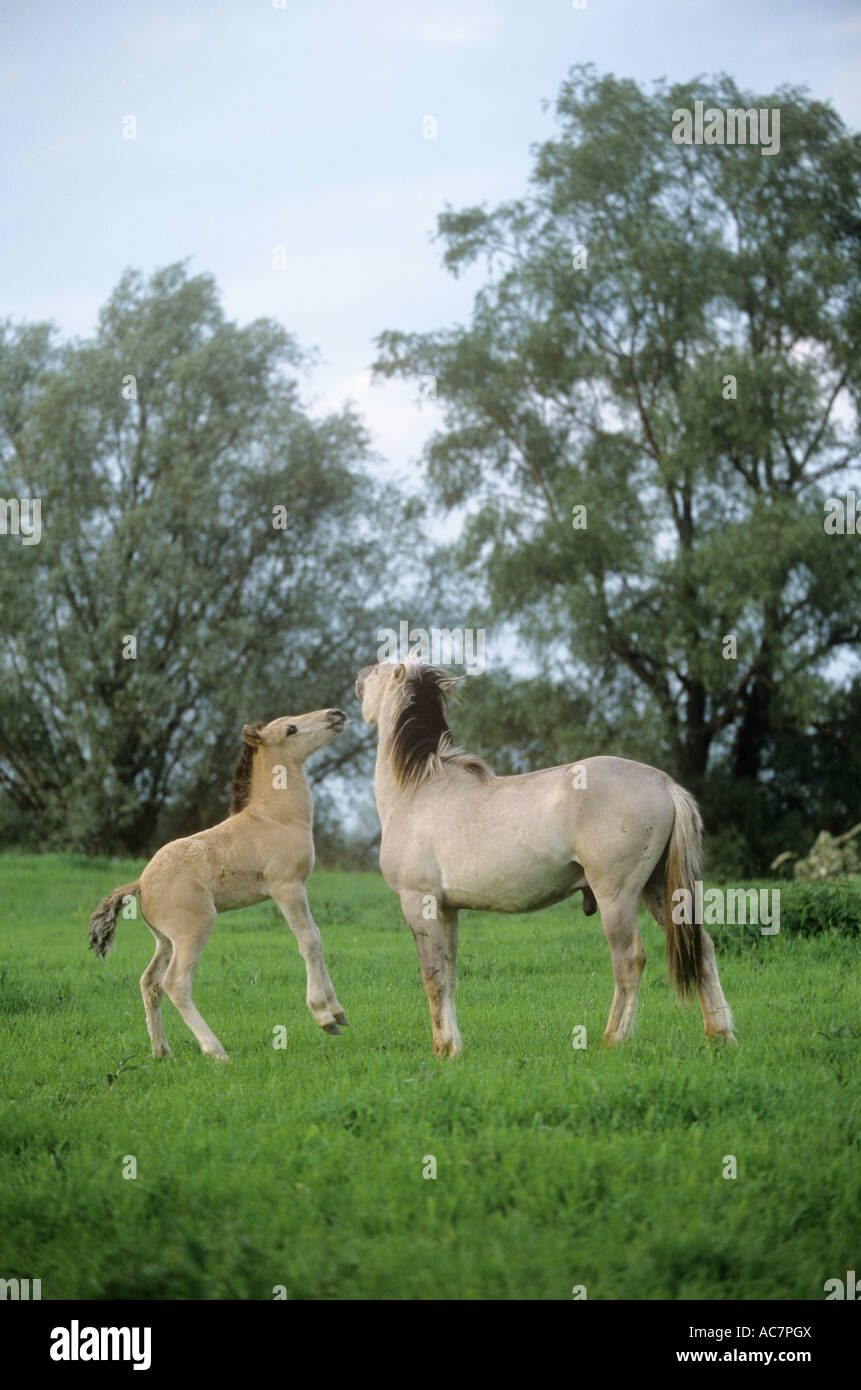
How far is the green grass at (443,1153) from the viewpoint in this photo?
170 inches

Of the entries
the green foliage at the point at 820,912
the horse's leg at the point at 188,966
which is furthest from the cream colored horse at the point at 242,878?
the green foliage at the point at 820,912

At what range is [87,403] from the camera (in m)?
30.8

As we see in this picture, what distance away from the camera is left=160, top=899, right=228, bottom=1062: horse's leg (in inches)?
300

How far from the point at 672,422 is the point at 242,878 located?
17.7 meters

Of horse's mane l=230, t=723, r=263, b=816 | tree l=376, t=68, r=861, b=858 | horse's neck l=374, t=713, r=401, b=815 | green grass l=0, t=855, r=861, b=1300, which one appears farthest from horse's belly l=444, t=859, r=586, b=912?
tree l=376, t=68, r=861, b=858

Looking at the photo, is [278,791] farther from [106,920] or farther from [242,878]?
[106,920]

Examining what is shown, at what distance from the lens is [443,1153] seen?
5.13 m

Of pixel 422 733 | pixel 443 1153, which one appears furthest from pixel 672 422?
pixel 443 1153

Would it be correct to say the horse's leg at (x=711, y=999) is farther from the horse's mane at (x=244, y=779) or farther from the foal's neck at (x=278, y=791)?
the horse's mane at (x=244, y=779)

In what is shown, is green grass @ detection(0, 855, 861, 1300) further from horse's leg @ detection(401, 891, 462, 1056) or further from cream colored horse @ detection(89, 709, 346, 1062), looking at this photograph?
cream colored horse @ detection(89, 709, 346, 1062)

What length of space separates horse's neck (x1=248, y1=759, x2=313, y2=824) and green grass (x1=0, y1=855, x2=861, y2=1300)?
5.07 ft
